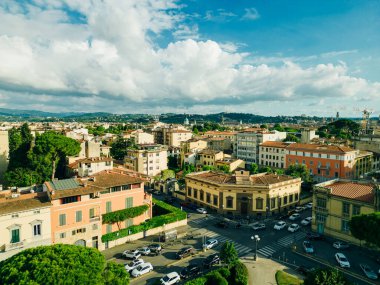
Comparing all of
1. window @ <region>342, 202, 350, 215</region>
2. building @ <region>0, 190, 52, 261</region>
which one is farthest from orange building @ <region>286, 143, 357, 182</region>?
building @ <region>0, 190, 52, 261</region>

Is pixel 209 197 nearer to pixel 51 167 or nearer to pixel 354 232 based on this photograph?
pixel 354 232

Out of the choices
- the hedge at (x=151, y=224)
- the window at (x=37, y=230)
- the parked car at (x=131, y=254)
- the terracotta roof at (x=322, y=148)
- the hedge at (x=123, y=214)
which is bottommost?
the parked car at (x=131, y=254)

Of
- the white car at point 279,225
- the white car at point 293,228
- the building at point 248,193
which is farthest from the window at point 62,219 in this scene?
the white car at point 293,228

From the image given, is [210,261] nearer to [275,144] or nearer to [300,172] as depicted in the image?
[300,172]

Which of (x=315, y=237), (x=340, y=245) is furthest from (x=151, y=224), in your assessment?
(x=340, y=245)

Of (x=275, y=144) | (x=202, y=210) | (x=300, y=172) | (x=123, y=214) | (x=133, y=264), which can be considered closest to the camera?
(x=133, y=264)

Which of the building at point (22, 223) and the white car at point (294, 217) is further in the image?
the white car at point (294, 217)

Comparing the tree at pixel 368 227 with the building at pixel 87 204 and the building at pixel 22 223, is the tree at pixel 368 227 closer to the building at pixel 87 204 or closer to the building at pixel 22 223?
the building at pixel 87 204
